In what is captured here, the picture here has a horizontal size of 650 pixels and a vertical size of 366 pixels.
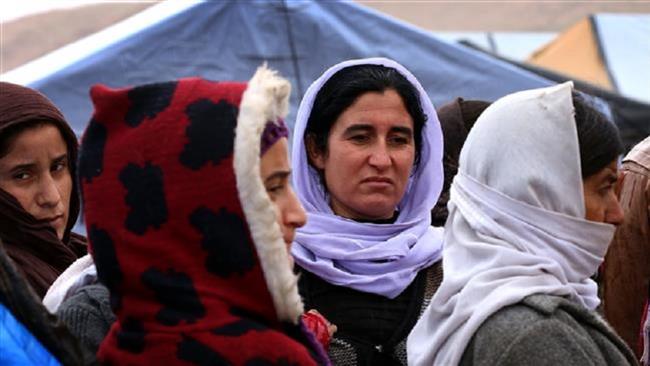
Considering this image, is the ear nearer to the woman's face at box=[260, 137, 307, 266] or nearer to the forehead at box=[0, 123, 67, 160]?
the forehead at box=[0, 123, 67, 160]

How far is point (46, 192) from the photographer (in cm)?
304

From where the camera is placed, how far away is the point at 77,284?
2410 mm

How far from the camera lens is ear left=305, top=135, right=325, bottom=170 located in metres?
3.12

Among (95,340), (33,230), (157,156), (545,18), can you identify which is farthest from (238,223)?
(545,18)

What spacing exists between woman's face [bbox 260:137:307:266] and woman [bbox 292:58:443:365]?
0.78 m

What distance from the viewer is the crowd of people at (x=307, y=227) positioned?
1.93m

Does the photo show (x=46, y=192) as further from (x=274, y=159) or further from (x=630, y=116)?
(x=630, y=116)

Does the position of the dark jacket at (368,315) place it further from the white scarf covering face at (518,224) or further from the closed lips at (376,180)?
the white scarf covering face at (518,224)

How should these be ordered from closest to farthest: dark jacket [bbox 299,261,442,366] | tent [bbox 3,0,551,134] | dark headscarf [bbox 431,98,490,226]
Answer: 1. dark jacket [bbox 299,261,442,366]
2. dark headscarf [bbox 431,98,490,226]
3. tent [bbox 3,0,551,134]

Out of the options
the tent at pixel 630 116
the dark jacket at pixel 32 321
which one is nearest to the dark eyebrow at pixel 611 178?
the dark jacket at pixel 32 321

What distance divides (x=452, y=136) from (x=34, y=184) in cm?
132

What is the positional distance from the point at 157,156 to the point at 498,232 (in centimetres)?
76

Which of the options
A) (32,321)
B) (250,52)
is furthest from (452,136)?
(250,52)

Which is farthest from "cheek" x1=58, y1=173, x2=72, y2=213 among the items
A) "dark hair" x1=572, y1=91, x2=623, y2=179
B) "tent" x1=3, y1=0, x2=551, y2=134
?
"tent" x1=3, y1=0, x2=551, y2=134
